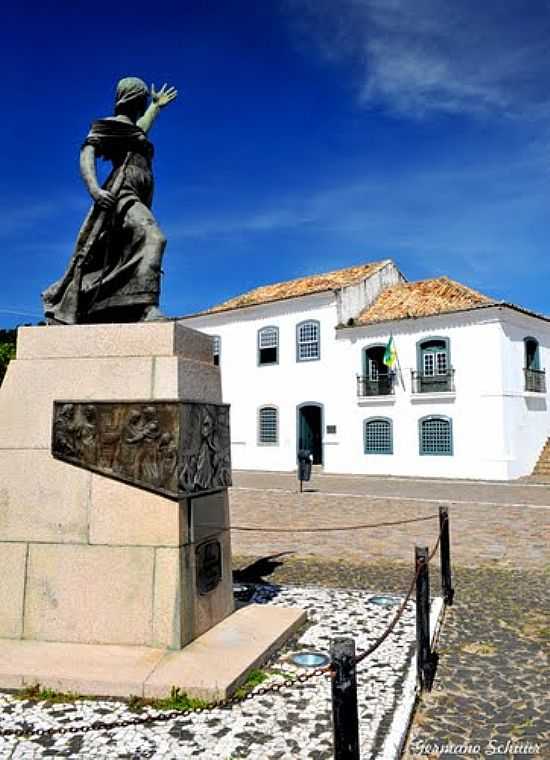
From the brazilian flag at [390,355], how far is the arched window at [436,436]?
2308 millimetres

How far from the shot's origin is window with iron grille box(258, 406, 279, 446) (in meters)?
25.8

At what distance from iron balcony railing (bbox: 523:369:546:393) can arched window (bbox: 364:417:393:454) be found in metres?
5.05

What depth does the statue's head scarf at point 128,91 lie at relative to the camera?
16.6ft

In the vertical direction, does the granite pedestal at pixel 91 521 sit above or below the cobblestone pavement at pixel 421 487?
above

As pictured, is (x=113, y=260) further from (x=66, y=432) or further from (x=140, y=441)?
(x=140, y=441)

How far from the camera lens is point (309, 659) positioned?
4242mm

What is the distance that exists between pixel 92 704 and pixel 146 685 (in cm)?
32

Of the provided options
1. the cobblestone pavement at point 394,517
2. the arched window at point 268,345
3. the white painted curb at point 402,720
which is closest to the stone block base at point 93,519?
the white painted curb at point 402,720

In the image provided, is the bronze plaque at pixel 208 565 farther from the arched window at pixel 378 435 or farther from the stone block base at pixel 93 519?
the arched window at pixel 378 435

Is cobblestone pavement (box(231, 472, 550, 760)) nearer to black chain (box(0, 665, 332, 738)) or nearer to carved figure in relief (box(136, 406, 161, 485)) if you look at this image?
black chain (box(0, 665, 332, 738))

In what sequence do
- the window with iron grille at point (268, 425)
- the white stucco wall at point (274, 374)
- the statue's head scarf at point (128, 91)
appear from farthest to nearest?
the window with iron grille at point (268, 425), the white stucco wall at point (274, 374), the statue's head scarf at point (128, 91)

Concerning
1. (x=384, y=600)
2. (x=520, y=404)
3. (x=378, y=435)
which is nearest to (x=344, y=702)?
(x=384, y=600)

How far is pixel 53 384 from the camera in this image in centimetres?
446

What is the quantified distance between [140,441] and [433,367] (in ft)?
62.8
